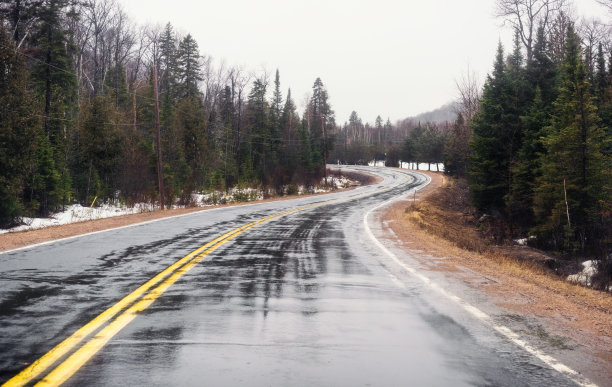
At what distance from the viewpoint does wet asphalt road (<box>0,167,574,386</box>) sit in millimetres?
3316

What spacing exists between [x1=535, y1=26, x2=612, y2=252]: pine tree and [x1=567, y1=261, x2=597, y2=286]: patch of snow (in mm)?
3731

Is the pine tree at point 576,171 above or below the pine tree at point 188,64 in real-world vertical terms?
below

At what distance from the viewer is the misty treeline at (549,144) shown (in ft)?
74.8

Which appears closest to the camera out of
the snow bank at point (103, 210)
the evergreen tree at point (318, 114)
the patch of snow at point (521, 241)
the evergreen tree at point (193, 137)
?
the snow bank at point (103, 210)

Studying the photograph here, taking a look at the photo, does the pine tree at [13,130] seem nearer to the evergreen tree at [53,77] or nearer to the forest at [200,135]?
the forest at [200,135]

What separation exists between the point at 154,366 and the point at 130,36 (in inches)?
2274

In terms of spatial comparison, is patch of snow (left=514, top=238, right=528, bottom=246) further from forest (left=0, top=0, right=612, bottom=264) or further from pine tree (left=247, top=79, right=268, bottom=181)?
pine tree (left=247, top=79, right=268, bottom=181)

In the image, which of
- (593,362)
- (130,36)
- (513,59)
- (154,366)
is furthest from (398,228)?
(130,36)

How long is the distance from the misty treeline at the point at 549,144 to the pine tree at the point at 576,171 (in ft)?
0.15

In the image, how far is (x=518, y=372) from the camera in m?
3.45

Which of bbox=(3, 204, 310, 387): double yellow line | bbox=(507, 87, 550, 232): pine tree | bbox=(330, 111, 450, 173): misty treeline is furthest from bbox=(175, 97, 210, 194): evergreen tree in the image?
bbox=(330, 111, 450, 173): misty treeline

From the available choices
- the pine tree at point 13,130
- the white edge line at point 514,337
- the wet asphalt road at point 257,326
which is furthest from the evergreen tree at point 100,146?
the white edge line at point 514,337

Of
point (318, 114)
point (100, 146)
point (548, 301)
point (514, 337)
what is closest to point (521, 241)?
point (548, 301)

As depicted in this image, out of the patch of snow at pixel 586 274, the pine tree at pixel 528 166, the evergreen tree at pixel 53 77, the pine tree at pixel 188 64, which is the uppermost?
the pine tree at pixel 188 64
